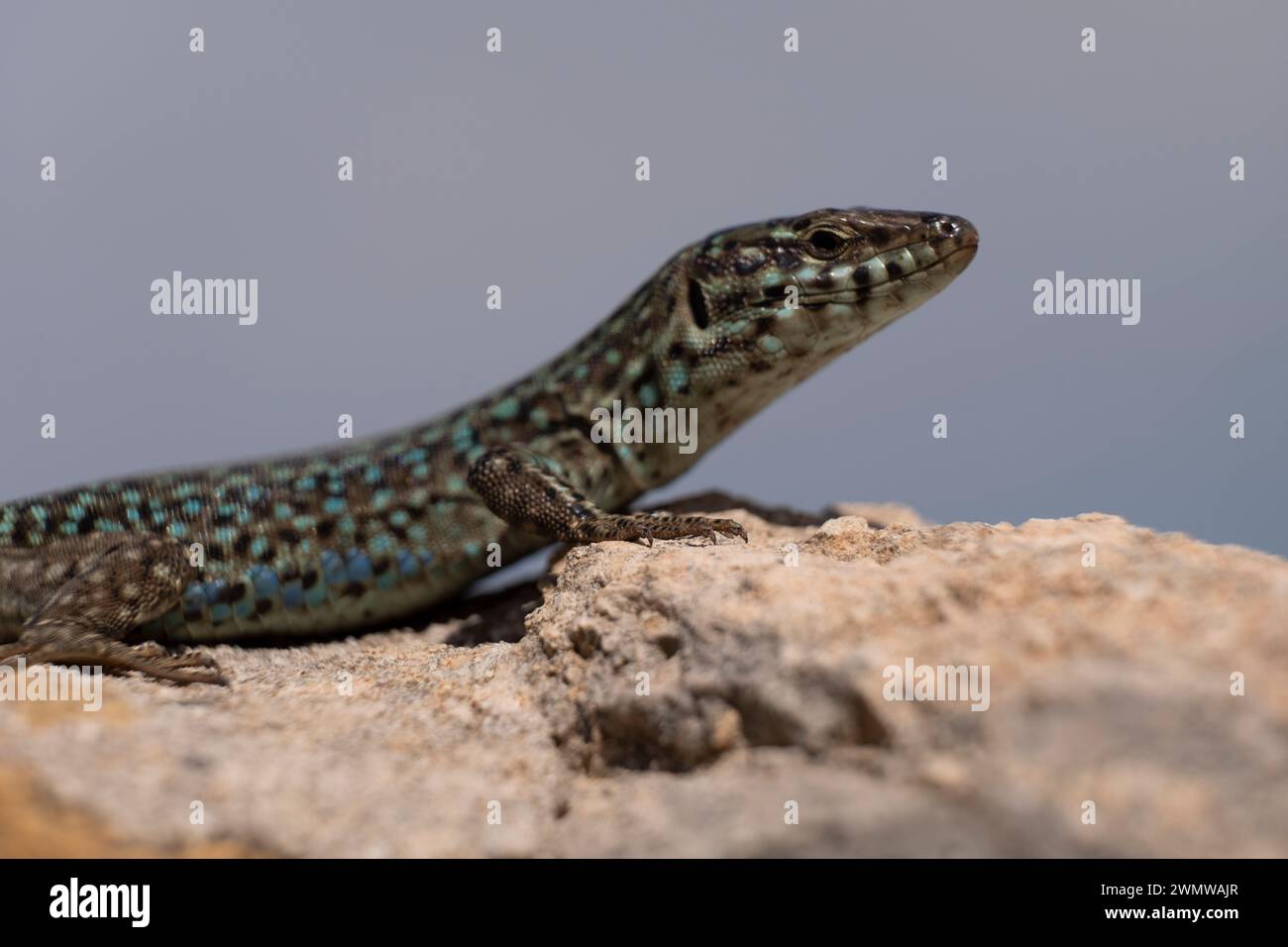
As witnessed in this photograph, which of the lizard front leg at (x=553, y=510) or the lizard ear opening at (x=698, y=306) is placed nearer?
the lizard front leg at (x=553, y=510)

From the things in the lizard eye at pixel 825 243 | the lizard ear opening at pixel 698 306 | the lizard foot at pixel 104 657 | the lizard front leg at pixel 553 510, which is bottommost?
the lizard foot at pixel 104 657

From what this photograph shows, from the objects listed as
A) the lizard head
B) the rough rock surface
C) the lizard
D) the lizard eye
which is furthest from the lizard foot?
the lizard eye

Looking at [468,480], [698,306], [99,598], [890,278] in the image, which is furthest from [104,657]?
[890,278]

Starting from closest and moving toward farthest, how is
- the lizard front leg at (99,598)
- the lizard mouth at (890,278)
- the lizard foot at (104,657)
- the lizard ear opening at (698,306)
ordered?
the lizard foot at (104,657) < the lizard front leg at (99,598) < the lizard mouth at (890,278) < the lizard ear opening at (698,306)

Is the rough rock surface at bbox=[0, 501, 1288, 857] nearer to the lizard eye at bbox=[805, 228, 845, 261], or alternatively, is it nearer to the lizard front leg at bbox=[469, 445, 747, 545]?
the lizard front leg at bbox=[469, 445, 747, 545]

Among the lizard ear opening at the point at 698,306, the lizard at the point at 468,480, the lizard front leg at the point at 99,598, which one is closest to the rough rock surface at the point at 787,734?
the lizard front leg at the point at 99,598

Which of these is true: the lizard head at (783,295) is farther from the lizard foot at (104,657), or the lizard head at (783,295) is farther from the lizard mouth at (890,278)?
the lizard foot at (104,657)
